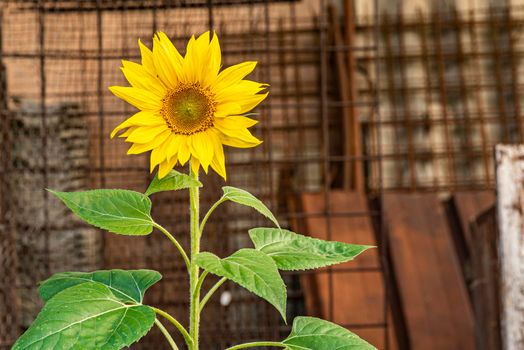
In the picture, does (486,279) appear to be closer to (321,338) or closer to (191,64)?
(321,338)

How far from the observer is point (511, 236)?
3.08 metres

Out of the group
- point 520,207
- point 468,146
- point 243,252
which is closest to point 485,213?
point 520,207

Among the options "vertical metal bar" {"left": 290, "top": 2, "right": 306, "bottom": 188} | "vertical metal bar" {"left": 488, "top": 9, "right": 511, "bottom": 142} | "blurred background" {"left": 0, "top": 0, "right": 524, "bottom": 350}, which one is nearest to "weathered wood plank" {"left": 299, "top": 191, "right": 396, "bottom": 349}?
"blurred background" {"left": 0, "top": 0, "right": 524, "bottom": 350}

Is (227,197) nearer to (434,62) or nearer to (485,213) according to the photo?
(485,213)

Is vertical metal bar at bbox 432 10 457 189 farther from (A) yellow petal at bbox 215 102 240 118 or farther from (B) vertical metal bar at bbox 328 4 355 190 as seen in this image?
(A) yellow petal at bbox 215 102 240 118

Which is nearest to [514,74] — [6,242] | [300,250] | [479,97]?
[479,97]

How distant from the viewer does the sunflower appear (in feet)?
3.12

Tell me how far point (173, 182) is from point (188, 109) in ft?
0.26

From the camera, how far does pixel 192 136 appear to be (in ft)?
3.15

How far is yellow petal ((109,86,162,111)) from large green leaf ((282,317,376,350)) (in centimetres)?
29

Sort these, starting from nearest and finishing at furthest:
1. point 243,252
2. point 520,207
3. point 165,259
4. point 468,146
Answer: point 243,252 < point 520,207 < point 165,259 < point 468,146

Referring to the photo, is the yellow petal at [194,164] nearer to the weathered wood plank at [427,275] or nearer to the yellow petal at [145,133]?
the yellow petal at [145,133]

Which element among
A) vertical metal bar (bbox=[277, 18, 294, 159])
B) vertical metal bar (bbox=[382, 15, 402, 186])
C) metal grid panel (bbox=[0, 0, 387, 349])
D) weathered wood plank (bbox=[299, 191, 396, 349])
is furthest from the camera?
vertical metal bar (bbox=[382, 15, 402, 186])

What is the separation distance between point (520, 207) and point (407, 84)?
11.3ft
